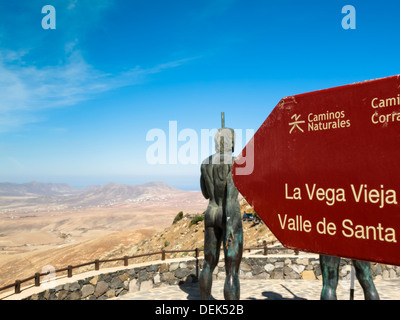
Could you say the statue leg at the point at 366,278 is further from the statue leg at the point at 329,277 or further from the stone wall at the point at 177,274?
the stone wall at the point at 177,274

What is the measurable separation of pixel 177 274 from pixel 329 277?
5246 mm

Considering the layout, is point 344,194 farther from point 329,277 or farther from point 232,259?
point 232,259

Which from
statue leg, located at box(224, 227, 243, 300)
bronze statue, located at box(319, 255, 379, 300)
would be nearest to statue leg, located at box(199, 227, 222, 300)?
statue leg, located at box(224, 227, 243, 300)

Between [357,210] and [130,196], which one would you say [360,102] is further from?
[130,196]

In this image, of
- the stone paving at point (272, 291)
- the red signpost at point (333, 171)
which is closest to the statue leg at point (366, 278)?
the stone paving at point (272, 291)

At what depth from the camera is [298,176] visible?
152 centimetres

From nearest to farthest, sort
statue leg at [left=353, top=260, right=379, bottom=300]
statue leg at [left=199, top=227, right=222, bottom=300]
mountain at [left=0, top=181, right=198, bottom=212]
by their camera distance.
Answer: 1. statue leg at [left=353, top=260, right=379, bottom=300]
2. statue leg at [left=199, top=227, right=222, bottom=300]
3. mountain at [left=0, top=181, right=198, bottom=212]

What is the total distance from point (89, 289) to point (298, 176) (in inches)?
268

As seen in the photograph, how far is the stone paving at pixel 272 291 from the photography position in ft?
23.3

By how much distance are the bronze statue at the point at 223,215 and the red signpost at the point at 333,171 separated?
9.34ft

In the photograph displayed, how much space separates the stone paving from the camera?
7094 mm

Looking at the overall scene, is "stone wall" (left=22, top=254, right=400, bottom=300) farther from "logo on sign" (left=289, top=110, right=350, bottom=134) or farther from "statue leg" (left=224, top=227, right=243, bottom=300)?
"logo on sign" (left=289, top=110, right=350, bottom=134)

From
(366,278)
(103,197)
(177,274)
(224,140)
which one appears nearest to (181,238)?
(177,274)

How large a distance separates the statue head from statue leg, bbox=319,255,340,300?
2.17 m
